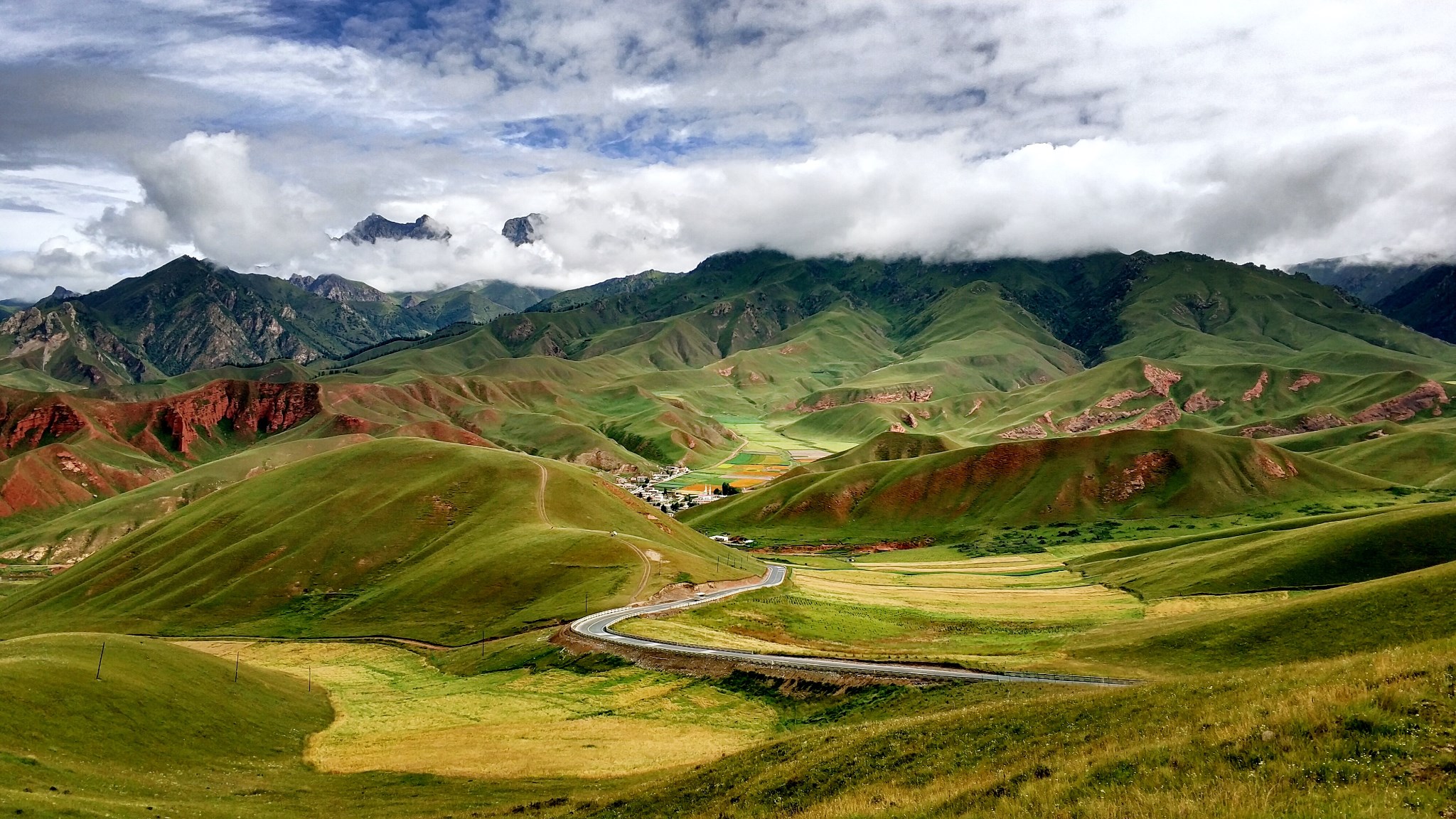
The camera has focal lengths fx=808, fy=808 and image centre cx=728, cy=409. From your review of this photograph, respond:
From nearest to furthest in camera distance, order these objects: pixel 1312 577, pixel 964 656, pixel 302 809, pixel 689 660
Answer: pixel 302 809, pixel 964 656, pixel 689 660, pixel 1312 577

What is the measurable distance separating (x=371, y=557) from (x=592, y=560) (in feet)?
159

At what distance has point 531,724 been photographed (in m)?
67.6

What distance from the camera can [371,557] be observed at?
146m

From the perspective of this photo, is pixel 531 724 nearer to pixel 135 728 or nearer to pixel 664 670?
pixel 664 670

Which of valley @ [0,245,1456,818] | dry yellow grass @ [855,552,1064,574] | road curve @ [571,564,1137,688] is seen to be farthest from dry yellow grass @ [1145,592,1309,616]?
dry yellow grass @ [855,552,1064,574]

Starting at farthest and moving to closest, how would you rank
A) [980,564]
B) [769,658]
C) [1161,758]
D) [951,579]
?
[980,564]
[951,579]
[769,658]
[1161,758]

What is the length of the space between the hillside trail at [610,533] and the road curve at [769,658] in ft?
16.8

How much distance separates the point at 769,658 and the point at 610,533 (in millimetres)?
69259

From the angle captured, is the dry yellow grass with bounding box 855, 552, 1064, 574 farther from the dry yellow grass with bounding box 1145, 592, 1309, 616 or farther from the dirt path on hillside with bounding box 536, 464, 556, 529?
the dirt path on hillside with bounding box 536, 464, 556, 529

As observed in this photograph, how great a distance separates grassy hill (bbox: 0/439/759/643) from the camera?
121 m

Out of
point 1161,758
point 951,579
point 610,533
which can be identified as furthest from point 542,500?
point 1161,758

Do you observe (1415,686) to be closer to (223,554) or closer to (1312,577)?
(1312,577)

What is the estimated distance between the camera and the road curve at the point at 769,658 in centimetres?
5831

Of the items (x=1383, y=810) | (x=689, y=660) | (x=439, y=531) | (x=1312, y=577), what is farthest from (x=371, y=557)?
(x=1383, y=810)
